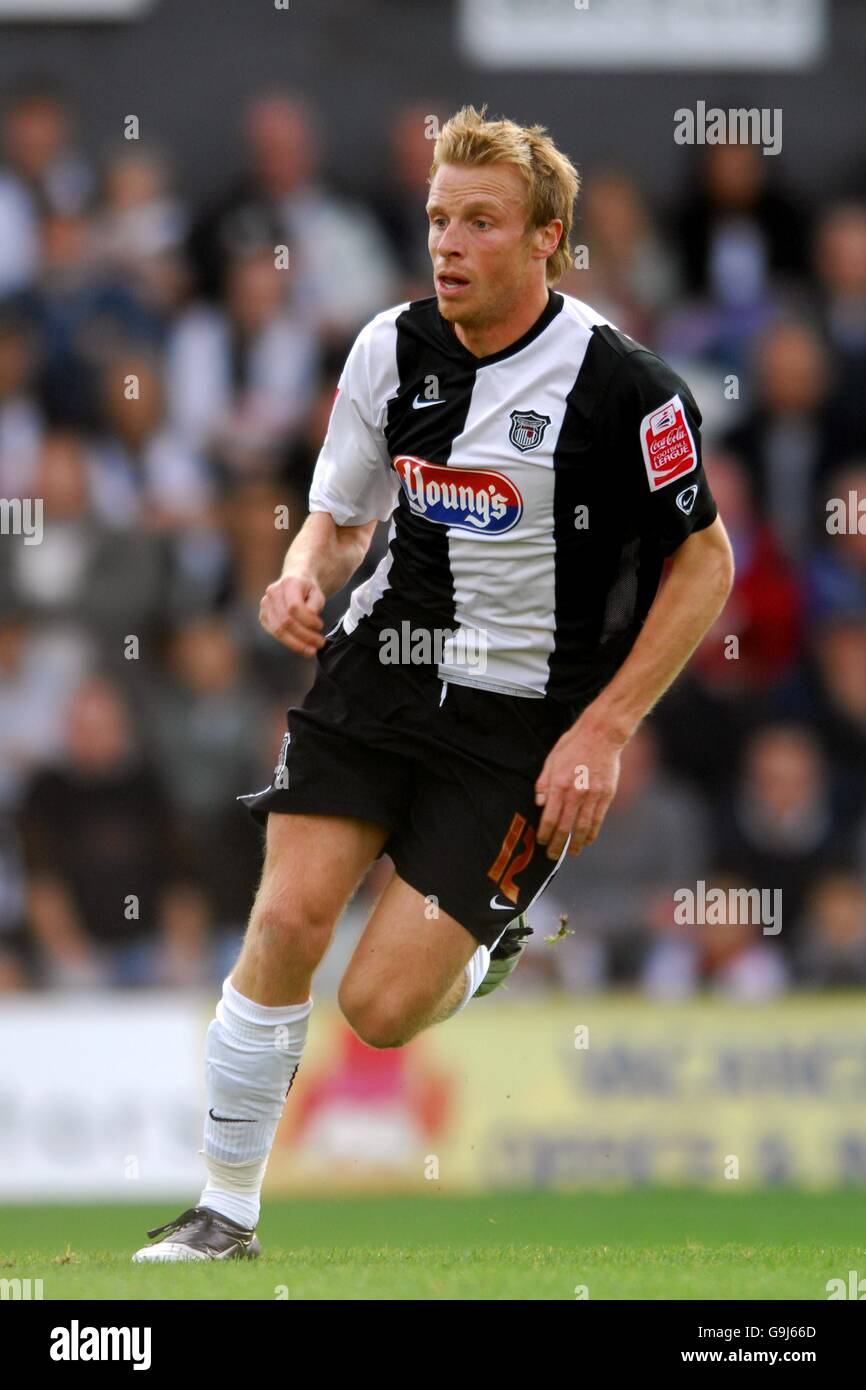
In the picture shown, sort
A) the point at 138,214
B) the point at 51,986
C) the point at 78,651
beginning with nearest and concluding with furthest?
the point at 51,986
the point at 78,651
the point at 138,214

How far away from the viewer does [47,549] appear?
35.4ft

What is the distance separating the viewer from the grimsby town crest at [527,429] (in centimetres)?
539

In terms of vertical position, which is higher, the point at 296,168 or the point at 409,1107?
the point at 296,168

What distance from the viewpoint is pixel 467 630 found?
554 centimetres

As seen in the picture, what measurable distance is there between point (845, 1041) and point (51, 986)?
3.72m

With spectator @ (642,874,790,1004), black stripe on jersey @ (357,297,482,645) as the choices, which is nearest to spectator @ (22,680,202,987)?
Answer: spectator @ (642,874,790,1004)

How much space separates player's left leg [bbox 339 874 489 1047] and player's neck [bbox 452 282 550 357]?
1414 mm

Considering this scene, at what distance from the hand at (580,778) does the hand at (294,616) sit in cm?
67

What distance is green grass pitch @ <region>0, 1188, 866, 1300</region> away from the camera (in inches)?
195

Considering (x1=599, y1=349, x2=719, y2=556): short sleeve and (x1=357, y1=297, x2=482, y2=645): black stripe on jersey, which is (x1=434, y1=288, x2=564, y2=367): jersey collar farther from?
(x1=599, y1=349, x2=719, y2=556): short sleeve

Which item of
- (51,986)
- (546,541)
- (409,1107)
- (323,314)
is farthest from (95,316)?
(546,541)

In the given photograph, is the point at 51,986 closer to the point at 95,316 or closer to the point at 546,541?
the point at 95,316

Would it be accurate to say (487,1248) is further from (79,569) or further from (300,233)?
(300,233)

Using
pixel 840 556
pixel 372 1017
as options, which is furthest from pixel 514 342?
pixel 840 556
